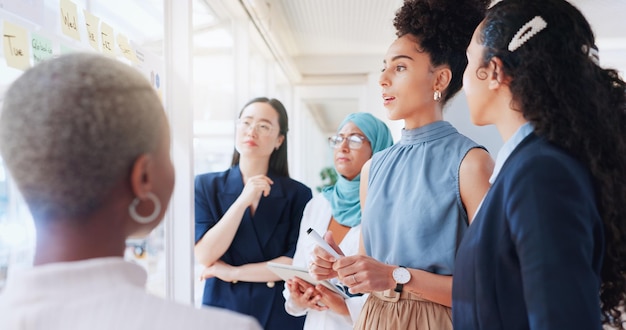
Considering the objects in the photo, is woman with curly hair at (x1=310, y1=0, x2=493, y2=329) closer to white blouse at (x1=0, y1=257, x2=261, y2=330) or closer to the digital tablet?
the digital tablet

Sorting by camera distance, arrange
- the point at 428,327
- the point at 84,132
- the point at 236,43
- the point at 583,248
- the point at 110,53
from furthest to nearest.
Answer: the point at 236,43, the point at 110,53, the point at 428,327, the point at 583,248, the point at 84,132

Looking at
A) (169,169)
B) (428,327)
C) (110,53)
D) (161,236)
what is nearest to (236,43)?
(161,236)

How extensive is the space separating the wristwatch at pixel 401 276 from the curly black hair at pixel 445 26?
509 millimetres

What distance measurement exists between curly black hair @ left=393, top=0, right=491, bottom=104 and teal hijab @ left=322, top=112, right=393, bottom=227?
2.43 ft

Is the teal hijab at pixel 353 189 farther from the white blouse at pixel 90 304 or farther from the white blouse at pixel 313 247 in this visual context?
the white blouse at pixel 90 304

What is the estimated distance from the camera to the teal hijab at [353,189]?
1955 millimetres

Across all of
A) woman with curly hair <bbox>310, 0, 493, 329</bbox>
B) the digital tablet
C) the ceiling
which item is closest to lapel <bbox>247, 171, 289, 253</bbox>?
the digital tablet

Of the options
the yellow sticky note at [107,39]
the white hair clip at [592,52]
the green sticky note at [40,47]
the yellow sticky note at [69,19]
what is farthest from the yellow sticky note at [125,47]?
the white hair clip at [592,52]

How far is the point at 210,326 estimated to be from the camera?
1.67ft

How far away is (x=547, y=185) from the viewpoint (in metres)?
0.77

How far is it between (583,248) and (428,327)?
0.53 meters

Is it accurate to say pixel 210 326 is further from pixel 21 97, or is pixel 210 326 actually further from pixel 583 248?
pixel 583 248

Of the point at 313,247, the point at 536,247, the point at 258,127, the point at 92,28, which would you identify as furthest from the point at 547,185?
the point at 258,127

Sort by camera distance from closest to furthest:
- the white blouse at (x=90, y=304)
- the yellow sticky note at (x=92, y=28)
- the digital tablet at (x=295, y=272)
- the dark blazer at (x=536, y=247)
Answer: the white blouse at (x=90, y=304)
the dark blazer at (x=536, y=247)
the yellow sticky note at (x=92, y=28)
the digital tablet at (x=295, y=272)
